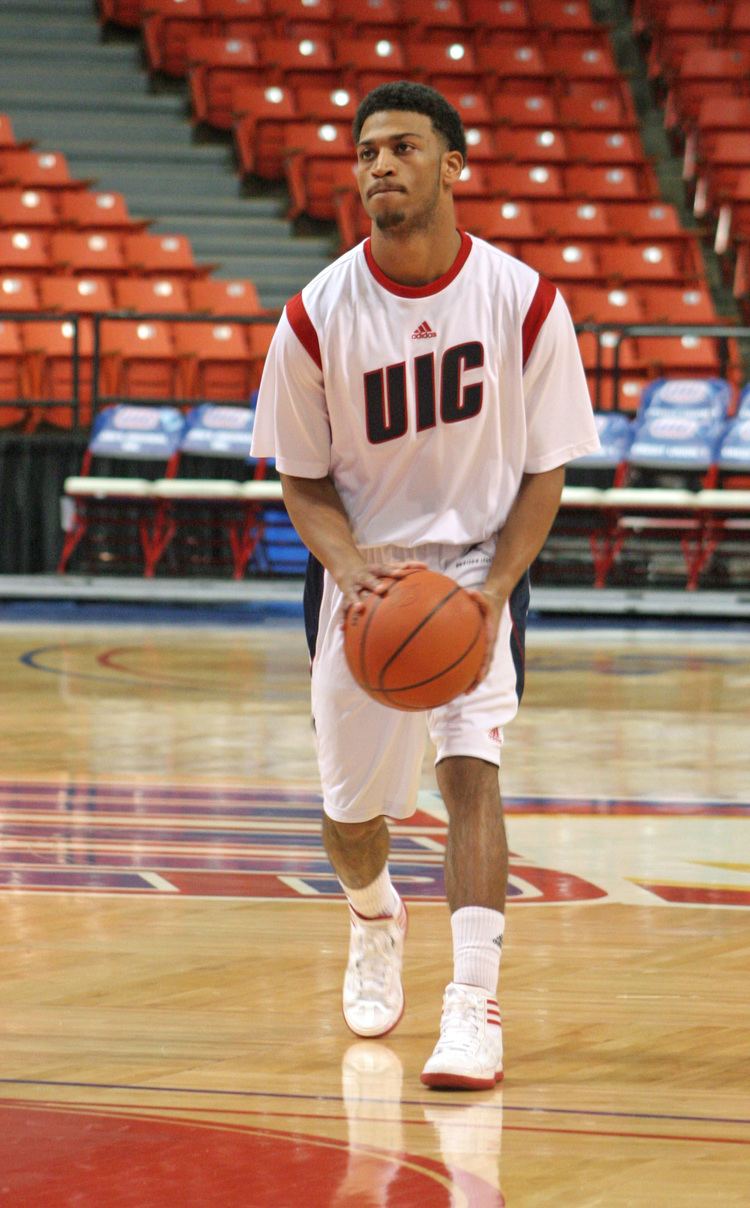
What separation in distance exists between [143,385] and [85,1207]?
35.5 ft

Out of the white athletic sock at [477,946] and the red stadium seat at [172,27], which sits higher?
the red stadium seat at [172,27]

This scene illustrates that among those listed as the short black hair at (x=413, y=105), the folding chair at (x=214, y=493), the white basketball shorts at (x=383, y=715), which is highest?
the short black hair at (x=413, y=105)

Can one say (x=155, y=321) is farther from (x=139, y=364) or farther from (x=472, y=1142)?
(x=472, y=1142)

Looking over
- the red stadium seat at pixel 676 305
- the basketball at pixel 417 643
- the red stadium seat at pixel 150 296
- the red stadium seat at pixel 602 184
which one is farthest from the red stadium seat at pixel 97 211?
the basketball at pixel 417 643

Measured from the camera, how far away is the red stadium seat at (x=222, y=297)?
1347 centimetres

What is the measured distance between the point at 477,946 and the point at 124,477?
9433 millimetres

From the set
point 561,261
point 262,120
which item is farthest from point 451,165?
point 262,120

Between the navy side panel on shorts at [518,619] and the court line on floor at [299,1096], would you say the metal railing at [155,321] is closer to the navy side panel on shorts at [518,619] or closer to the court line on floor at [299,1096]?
the navy side panel on shorts at [518,619]

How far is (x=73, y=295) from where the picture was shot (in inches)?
519

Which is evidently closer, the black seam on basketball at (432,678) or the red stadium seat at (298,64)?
the black seam on basketball at (432,678)

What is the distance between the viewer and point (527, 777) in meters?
6.25

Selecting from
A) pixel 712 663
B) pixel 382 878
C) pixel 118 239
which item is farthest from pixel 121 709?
pixel 118 239

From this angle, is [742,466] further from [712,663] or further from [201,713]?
[201,713]

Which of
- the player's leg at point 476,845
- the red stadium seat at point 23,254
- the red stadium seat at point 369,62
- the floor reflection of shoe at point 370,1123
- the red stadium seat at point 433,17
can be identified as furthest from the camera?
the red stadium seat at point 433,17
